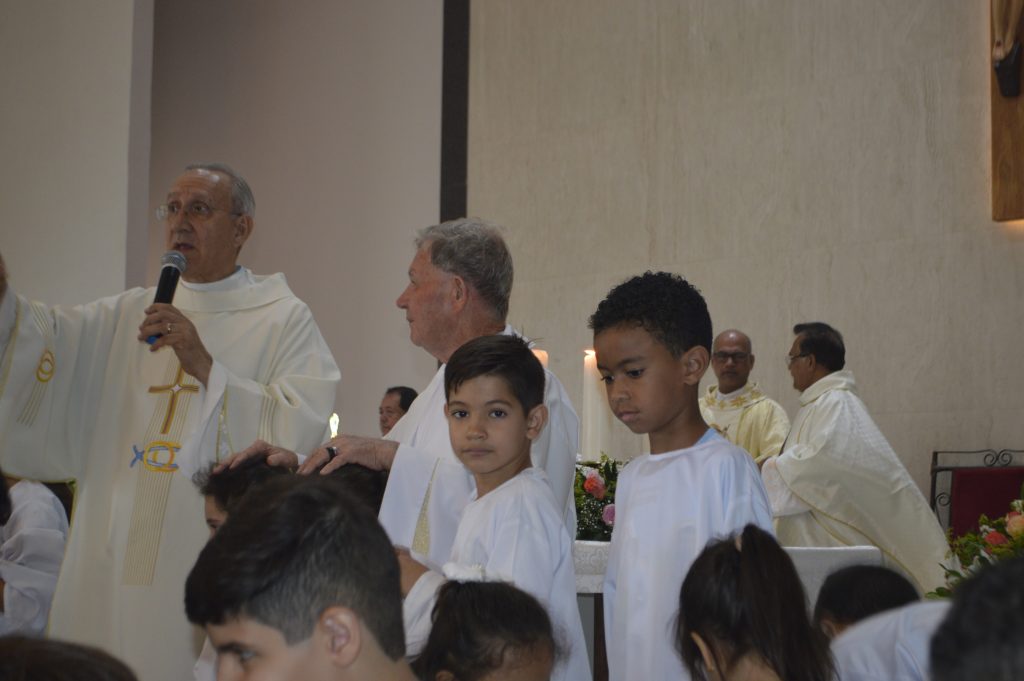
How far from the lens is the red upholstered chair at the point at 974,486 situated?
7164mm

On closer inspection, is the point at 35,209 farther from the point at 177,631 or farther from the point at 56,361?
the point at 177,631

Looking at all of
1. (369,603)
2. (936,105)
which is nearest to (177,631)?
(369,603)

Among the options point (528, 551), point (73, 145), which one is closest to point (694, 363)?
point (528, 551)

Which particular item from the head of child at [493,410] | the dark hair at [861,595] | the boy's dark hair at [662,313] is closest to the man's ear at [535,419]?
the head of child at [493,410]

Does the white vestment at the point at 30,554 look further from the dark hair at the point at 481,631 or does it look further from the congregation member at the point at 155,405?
the dark hair at the point at 481,631

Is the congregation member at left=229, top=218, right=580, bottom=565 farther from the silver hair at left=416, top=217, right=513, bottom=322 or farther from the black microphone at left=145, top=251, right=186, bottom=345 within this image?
the black microphone at left=145, top=251, right=186, bottom=345

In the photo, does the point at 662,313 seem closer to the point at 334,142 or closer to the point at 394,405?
the point at 394,405

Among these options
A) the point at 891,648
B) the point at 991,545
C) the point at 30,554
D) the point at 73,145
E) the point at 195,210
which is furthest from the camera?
the point at 73,145

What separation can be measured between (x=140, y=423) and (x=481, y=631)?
2.35 m

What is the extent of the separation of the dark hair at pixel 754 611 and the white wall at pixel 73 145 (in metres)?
4.88

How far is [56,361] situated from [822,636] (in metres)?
2.91

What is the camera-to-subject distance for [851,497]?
22.6 ft

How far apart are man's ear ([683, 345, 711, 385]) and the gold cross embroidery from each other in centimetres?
192

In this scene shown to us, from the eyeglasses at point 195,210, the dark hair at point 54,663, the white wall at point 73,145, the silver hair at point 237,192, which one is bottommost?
the dark hair at point 54,663
